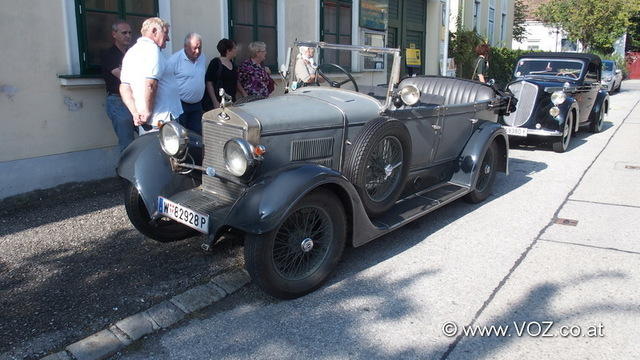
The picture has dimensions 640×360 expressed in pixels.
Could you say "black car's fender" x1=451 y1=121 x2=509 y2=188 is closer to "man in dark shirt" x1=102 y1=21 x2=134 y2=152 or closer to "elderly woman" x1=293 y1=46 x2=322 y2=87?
"elderly woman" x1=293 y1=46 x2=322 y2=87

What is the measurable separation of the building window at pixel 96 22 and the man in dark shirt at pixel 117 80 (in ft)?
0.82

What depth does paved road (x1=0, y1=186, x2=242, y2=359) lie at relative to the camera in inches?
118

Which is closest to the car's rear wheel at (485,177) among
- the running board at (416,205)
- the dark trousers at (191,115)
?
the running board at (416,205)

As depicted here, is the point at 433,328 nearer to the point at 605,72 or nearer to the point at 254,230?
the point at 254,230

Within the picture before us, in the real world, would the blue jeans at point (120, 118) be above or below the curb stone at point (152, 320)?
above

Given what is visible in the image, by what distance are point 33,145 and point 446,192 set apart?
4252mm

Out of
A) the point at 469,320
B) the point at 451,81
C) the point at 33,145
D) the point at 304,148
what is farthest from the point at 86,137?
the point at 469,320

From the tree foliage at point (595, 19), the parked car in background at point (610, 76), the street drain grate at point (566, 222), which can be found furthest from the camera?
the tree foliage at point (595, 19)

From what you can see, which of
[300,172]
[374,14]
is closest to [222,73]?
[300,172]

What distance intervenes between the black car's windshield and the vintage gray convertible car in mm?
6089

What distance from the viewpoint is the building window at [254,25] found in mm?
7516

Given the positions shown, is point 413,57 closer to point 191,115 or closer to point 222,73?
point 222,73

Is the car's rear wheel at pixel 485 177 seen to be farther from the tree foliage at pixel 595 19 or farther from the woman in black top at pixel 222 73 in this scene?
the tree foliage at pixel 595 19

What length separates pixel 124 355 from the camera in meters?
2.77
